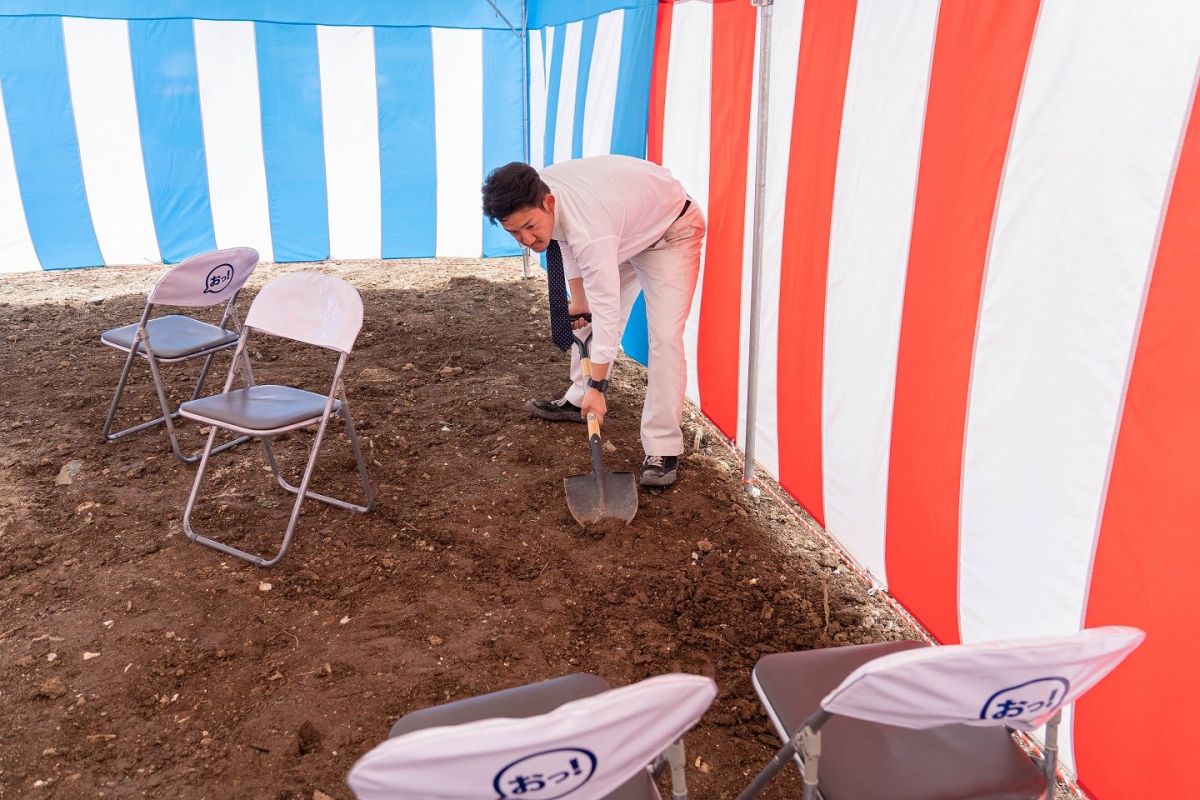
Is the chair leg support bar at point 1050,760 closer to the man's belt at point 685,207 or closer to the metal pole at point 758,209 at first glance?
the metal pole at point 758,209

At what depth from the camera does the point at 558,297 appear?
3834mm

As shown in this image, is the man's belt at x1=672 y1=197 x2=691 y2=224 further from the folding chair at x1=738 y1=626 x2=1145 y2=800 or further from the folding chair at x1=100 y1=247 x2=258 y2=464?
the folding chair at x1=738 y1=626 x2=1145 y2=800

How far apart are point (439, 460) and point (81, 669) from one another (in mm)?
1593

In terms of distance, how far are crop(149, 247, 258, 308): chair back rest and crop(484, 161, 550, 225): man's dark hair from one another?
1.33 meters

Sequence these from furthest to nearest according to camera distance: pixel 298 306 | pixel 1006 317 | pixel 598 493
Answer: pixel 598 493, pixel 298 306, pixel 1006 317

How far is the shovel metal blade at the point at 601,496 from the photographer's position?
3.10 metres

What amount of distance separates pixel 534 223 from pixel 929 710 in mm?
1999

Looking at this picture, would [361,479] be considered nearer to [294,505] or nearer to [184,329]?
[294,505]

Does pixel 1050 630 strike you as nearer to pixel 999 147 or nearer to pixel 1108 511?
pixel 1108 511

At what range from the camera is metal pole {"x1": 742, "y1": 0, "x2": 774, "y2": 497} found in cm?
271

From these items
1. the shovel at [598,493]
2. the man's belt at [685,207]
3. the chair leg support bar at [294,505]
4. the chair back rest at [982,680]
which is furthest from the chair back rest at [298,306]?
the chair back rest at [982,680]

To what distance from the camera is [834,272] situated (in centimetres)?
264

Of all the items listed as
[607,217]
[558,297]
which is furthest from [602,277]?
[558,297]

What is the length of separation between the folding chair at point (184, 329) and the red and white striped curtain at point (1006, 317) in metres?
2.27
